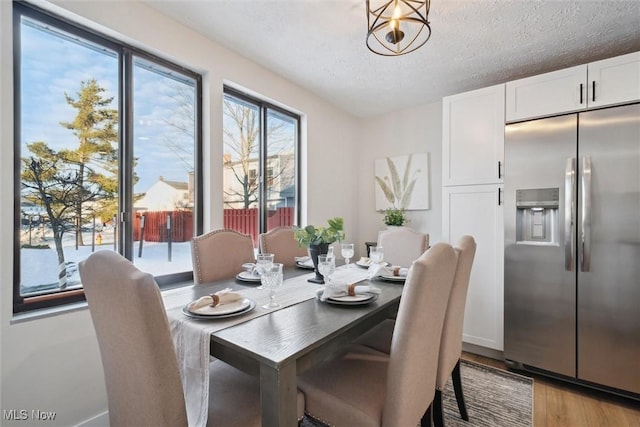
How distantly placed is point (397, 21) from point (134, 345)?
5.85ft

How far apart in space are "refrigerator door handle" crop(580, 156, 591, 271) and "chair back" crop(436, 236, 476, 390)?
1.06 m

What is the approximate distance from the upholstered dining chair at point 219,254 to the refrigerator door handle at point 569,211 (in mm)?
2192

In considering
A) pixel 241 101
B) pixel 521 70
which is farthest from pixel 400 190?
pixel 241 101

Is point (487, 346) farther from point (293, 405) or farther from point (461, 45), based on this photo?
point (461, 45)

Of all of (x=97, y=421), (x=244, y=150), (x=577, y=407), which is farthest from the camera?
(x=244, y=150)

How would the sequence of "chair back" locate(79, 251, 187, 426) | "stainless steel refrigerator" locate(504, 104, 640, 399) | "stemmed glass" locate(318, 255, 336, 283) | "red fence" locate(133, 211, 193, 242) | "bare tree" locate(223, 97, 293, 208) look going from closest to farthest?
"chair back" locate(79, 251, 187, 426) < "stemmed glass" locate(318, 255, 336, 283) < "stainless steel refrigerator" locate(504, 104, 640, 399) < "red fence" locate(133, 211, 193, 242) < "bare tree" locate(223, 97, 293, 208)

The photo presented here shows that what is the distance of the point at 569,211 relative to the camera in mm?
2025

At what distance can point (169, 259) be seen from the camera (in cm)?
216

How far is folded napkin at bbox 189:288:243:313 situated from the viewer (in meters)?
1.18

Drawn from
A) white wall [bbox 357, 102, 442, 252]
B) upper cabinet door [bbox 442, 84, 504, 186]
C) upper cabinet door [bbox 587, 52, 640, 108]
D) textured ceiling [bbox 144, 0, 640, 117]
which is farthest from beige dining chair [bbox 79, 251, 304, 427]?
white wall [bbox 357, 102, 442, 252]

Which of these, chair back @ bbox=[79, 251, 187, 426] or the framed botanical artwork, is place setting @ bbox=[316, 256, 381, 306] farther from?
the framed botanical artwork

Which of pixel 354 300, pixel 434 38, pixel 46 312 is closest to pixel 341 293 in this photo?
pixel 354 300

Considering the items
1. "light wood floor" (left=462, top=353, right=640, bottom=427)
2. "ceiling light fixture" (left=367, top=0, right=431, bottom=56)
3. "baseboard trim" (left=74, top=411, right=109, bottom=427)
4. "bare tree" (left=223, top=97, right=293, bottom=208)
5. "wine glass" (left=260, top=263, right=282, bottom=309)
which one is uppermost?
"ceiling light fixture" (left=367, top=0, right=431, bottom=56)

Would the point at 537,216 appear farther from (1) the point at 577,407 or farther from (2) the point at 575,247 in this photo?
(1) the point at 577,407
